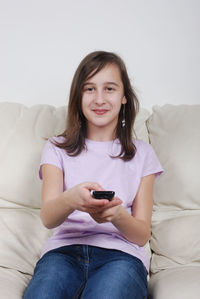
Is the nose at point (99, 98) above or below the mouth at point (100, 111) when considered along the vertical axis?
above

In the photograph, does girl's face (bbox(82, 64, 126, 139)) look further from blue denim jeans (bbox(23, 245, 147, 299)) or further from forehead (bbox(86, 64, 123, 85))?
blue denim jeans (bbox(23, 245, 147, 299))

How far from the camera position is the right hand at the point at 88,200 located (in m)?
1.05

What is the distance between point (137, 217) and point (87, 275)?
0.89ft

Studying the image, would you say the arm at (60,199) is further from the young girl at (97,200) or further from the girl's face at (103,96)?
the girl's face at (103,96)

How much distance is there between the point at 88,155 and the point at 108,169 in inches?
3.6

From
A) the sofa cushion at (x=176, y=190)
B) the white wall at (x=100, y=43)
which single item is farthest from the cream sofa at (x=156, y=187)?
the white wall at (x=100, y=43)

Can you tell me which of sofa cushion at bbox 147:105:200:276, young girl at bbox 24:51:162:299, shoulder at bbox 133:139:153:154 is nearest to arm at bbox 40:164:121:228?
young girl at bbox 24:51:162:299

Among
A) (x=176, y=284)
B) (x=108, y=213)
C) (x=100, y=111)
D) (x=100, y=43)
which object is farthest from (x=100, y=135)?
(x=100, y=43)

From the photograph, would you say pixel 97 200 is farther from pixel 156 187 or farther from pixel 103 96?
pixel 156 187

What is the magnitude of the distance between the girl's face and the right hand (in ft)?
1.34

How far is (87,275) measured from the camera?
3.95ft

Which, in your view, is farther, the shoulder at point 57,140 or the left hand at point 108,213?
the shoulder at point 57,140

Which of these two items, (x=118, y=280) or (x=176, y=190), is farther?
(x=176, y=190)

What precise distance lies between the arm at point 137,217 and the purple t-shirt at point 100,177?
0.8 inches
